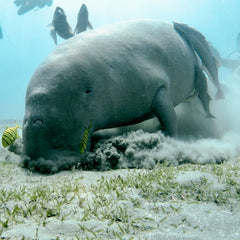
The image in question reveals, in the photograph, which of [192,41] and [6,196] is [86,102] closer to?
[6,196]

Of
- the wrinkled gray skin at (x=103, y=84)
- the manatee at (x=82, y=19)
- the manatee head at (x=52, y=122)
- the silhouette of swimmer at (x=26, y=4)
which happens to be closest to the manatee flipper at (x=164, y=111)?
the wrinkled gray skin at (x=103, y=84)

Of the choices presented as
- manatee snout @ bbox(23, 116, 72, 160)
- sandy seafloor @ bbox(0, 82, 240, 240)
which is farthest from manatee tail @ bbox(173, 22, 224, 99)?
manatee snout @ bbox(23, 116, 72, 160)

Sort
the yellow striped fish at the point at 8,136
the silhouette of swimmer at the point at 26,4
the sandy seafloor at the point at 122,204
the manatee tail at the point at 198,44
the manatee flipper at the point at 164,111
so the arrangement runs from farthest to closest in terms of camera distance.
Result: 1. the silhouette of swimmer at the point at 26,4
2. the manatee tail at the point at 198,44
3. the manatee flipper at the point at 164,111
4. the yellow striped fish at the point at 8,136
5. the sandy seafloor at the point at 122,204

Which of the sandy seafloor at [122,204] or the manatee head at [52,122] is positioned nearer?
the sandy seafloor at [122,204]

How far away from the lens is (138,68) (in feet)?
14.4

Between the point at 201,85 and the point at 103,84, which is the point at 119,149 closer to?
the point at 103,84

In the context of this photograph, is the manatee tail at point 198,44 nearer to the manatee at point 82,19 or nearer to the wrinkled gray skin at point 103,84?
the wrinkled gray skin at point 103,84

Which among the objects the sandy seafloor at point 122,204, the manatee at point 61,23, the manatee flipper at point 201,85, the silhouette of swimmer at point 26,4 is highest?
the silhouette of swimmer at point 26,4

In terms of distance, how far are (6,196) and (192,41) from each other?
585 centimetres

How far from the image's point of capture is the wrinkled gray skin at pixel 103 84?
10.5ft

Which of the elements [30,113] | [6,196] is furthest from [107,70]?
[6,196]

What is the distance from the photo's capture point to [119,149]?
11.9 feet

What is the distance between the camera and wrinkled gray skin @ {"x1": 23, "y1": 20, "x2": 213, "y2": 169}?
10.5ft

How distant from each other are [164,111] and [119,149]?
1.48 metres
